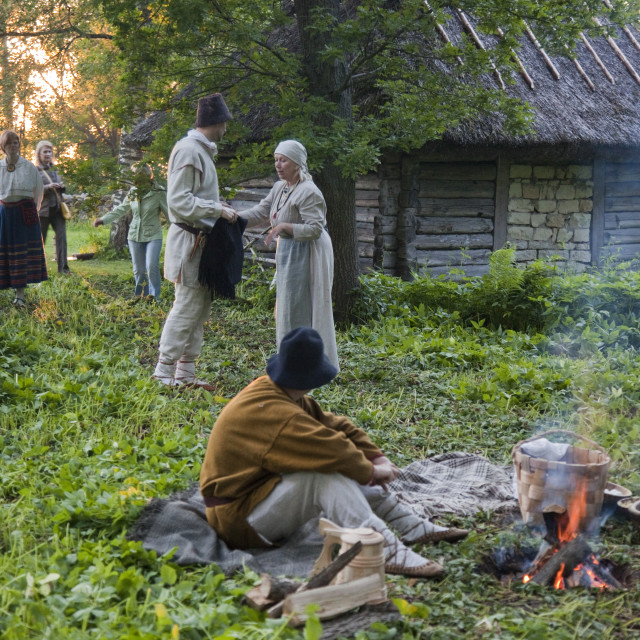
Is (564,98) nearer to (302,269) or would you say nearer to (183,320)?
(302,269)

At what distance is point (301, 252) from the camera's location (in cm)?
587

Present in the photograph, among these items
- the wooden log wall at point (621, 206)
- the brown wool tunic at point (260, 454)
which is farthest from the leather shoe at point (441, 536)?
the wooden log wall at point (621, 206)

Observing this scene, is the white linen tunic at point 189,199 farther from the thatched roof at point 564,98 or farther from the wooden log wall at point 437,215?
the wooden log wall at point 437,215

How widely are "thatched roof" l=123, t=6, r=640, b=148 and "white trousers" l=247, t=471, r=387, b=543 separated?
7.18 meters

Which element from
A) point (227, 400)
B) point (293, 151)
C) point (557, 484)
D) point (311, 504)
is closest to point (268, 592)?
point (311, 504)

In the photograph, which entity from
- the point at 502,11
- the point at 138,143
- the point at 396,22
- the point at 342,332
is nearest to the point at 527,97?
the point at 502,11

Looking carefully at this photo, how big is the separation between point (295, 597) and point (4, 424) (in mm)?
3067

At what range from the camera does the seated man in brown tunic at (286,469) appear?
3.27m

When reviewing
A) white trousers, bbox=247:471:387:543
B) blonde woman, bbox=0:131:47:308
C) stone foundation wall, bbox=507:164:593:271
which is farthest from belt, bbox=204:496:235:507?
stone foundation wall, bbox=507:164:593:271

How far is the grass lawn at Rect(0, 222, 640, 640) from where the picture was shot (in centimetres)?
289

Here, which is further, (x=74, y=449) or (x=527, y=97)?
(x=527, y=97)

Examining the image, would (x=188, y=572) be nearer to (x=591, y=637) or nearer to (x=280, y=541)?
(x=280, y=541)

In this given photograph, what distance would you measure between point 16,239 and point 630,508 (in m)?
7.27

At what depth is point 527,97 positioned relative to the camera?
1103 centimetres
